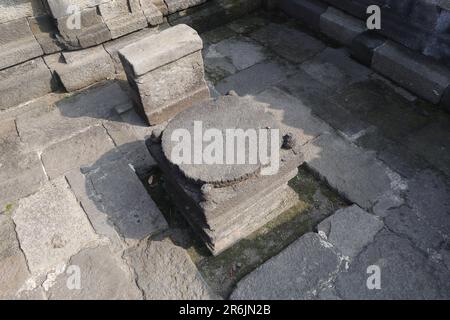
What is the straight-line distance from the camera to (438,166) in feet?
13.0

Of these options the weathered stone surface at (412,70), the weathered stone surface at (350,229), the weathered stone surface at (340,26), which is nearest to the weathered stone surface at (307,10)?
the weathered stone surface at (340,26)

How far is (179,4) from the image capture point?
20.1 feet

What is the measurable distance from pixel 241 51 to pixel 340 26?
5.01 ft

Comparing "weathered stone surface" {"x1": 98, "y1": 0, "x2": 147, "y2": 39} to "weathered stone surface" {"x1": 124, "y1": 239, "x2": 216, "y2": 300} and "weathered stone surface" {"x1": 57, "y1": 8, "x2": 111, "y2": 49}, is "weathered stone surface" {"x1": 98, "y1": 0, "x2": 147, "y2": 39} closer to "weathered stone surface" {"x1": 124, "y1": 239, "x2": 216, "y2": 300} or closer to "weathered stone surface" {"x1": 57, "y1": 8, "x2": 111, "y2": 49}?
"weathered stone surface" {"x1": 57, "y1": 8, "x2": 111, "y2": 49}

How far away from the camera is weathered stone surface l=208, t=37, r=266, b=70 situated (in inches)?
224

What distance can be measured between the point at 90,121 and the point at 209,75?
1.82m

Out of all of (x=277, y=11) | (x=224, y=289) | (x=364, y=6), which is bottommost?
(x=224, y=289)

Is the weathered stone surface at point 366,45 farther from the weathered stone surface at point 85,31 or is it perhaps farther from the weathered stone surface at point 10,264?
the weathered stone surface at point 10,264

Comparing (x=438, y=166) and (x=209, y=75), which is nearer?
(x=438, y=166)

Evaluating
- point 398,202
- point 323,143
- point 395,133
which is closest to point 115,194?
→ point 323,143

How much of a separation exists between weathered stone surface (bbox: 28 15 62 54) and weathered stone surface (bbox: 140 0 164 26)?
4.43 feet

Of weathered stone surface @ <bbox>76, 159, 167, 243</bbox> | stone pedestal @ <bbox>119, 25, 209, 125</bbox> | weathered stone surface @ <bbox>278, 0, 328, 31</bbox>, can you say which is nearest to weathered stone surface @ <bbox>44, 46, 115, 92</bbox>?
stone pedestal @ <bbox>119, 25, 209, 125</bbox>

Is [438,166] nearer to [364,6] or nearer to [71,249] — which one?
[364,6]

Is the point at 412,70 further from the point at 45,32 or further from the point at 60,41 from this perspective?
the point at 45,32
